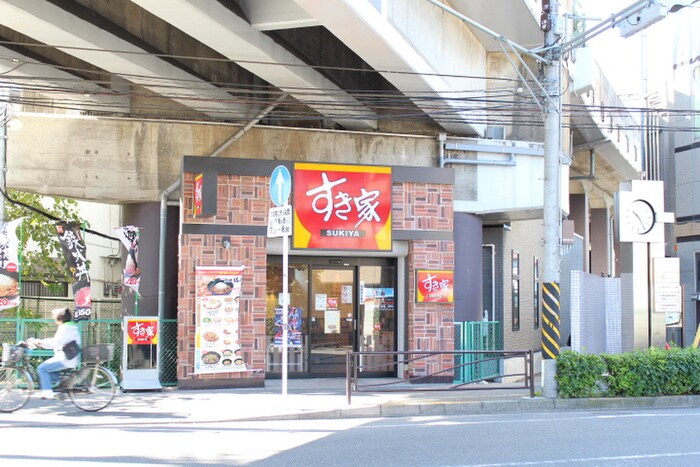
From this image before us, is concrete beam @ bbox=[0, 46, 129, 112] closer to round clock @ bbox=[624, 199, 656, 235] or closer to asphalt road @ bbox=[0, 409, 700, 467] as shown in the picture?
asphalt road @ bbox=[0, 409, 700, 467]

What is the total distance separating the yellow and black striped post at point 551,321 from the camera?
13898 mm

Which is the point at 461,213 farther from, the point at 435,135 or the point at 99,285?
the point at 99,285

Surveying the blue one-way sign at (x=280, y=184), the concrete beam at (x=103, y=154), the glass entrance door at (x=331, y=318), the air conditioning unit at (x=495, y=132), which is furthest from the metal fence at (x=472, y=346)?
the concrete beam at (x=103, y=154)

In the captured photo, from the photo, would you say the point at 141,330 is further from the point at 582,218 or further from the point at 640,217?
the point at 582,218

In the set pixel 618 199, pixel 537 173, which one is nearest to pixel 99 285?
pixel 537 173

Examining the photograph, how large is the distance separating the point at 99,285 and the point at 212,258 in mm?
14812

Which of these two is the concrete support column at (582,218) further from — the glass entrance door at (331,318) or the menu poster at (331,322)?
the menu poster at (331,322)

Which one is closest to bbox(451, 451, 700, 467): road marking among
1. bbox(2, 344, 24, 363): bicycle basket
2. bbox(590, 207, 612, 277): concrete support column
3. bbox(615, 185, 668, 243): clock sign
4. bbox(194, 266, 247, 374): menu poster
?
bbox(2, 344, 24, 363): bicycle basket

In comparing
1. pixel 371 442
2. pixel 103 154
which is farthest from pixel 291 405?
pixel 103 154

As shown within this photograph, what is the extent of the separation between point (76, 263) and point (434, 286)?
7.56 metres

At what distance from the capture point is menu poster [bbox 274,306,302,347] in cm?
1619

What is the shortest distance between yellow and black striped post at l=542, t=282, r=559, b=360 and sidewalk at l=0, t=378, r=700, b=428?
2.97 ft

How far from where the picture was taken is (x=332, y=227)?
51.7ft

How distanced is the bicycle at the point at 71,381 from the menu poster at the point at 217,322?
2823 mm
